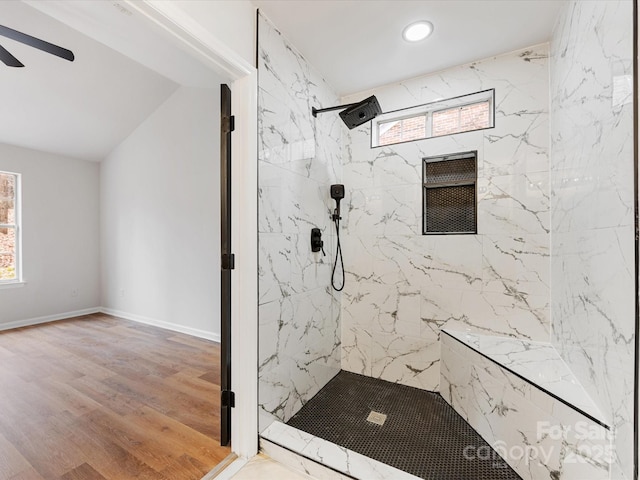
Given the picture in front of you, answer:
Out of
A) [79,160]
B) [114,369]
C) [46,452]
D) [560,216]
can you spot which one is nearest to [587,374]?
[560,216]

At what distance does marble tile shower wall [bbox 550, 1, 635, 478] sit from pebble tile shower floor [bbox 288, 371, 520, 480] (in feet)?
2.49

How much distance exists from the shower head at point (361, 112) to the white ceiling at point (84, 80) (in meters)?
1.56

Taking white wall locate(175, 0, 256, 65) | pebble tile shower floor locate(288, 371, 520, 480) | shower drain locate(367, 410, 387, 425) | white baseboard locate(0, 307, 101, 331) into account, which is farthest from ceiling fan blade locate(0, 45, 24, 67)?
white baseboard locate(0, 307, 101, 331)

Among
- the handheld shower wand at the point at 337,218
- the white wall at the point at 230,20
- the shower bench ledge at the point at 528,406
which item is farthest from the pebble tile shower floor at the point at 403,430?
the white wall at the point at 230,20

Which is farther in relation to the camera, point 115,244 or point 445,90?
point 115,244

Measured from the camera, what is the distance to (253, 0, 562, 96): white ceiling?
173 cm

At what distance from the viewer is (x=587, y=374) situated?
1.37 m

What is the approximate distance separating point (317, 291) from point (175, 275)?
8.41 feet

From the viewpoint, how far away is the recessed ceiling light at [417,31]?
1.88m

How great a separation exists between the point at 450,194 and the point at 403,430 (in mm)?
1819

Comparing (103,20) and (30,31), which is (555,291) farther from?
(30,31)

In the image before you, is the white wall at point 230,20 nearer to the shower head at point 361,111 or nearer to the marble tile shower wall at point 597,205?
the shower head at point 361,111

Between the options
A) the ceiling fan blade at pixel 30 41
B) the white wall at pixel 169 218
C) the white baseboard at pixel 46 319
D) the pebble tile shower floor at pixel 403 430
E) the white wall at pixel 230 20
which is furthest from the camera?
the white baseboard at pixel 46 319

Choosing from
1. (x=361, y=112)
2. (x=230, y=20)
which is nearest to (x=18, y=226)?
(x=230, y=20)
